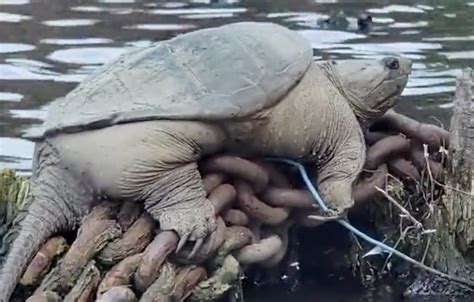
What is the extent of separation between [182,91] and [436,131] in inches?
55.0

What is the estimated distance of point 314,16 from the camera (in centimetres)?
1636

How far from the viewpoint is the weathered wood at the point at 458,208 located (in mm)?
6141

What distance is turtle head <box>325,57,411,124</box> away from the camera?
6410 millimetres

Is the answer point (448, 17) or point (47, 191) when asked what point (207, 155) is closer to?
point (47, 191)

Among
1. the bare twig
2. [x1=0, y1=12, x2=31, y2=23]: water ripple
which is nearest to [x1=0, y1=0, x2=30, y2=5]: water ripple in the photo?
[x1=0, y1=12, x2=31, y2=23]: water ripple

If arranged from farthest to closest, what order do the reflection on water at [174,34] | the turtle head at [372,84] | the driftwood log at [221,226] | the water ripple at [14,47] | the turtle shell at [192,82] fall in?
the water ripple at [14,47]
the reflection on water at [174,34]
the turtle head at [372,84]
the turtle shell at [192,82]
the driftwood log at [221,226]

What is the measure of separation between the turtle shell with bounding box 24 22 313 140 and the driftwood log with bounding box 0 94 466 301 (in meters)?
0.31

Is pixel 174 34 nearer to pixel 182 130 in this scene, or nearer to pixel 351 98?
pixel 351 98

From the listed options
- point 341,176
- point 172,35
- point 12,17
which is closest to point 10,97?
point 172,35

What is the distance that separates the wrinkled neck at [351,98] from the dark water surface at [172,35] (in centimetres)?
91

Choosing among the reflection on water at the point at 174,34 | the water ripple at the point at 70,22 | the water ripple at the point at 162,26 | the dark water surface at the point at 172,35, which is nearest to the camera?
the dark water surface at the point at 172,35

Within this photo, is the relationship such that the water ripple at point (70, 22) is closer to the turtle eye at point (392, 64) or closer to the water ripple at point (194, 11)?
the water ripple at point (194, 11)

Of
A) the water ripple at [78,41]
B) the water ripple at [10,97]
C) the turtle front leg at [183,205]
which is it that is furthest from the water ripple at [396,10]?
the turtle front leg at [183,205]

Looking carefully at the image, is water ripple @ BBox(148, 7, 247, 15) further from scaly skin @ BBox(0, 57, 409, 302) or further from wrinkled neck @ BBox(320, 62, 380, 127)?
scaly skin @ BBox(0, 57, 409, 302)
